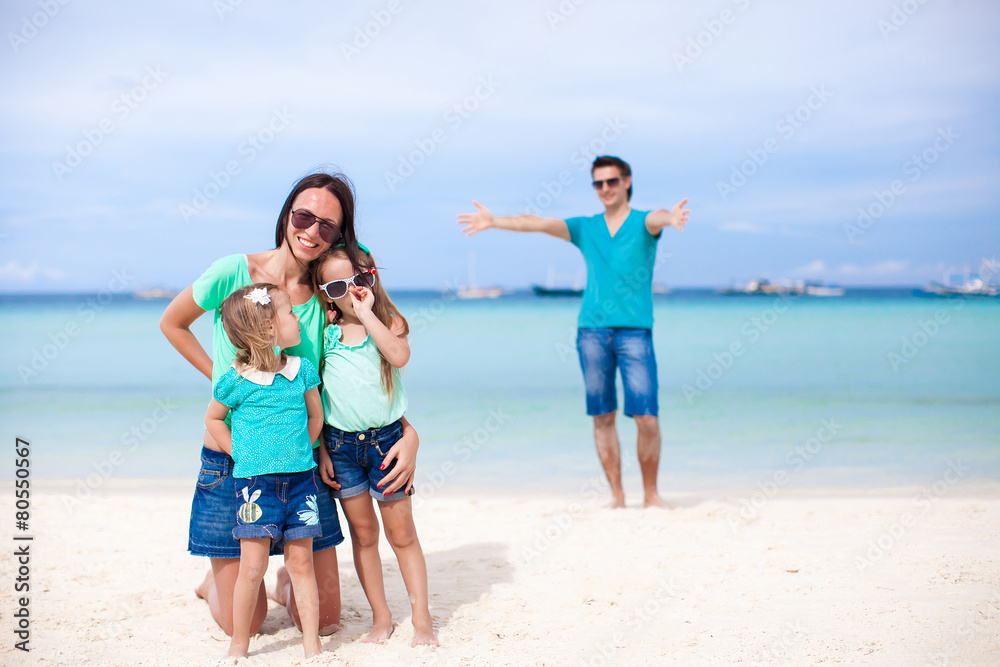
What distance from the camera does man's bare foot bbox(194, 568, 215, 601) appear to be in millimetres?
3390

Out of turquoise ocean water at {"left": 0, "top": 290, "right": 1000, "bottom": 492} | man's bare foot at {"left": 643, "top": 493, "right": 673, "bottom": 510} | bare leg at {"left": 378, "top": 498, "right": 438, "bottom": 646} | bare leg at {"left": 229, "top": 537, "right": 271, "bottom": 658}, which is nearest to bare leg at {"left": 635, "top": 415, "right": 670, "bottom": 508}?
man's bare foot at {"left": 643, "top": 493, "right": 673, "bottom": 510}

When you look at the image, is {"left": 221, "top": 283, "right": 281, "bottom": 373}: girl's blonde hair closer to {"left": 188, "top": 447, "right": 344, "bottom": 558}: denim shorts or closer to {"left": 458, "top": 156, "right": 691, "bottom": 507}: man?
{"left": 188, "top": 447, "right": 344, "bottom": 558}: denim shorts

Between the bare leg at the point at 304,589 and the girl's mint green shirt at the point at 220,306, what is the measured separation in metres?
0.71

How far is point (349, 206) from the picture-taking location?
300cm

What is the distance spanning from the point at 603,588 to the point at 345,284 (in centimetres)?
200

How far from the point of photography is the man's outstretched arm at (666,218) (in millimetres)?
4793

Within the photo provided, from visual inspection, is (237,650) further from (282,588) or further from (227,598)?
(282,588)

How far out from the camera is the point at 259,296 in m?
2.64

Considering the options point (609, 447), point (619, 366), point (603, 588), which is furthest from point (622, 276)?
point (603, 588)

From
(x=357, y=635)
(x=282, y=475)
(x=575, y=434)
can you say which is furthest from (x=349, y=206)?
(x=575, y=434)

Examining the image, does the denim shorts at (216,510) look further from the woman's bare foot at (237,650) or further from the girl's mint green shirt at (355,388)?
the woman's bare foot at (237,650)

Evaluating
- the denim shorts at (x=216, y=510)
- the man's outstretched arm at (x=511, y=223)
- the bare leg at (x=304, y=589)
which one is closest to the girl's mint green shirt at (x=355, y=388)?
the denim shorts at (x=216, y=510)

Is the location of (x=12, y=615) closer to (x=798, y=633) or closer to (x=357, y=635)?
(x=357, y=635)

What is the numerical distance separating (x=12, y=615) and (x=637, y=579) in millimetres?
2917
